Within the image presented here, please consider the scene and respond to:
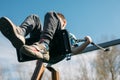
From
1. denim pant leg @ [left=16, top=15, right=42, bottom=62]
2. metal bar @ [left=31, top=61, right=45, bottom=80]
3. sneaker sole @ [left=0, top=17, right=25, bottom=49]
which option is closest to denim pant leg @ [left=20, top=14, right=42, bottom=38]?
denim pant leg @ [left=16, top=15, right=42, bottom=62]

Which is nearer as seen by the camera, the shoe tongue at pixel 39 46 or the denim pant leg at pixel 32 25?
the shoe tongue at pixel 39 46

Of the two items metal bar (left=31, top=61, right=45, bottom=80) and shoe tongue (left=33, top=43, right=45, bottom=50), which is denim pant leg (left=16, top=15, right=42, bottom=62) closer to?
shoe tongue (left=33, top=43, right=45, bottom=50)

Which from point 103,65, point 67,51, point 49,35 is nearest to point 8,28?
point 49,35

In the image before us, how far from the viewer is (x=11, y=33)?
4.28m

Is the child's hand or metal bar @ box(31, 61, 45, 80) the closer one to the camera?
the child's hand

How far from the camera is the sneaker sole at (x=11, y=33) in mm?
4246

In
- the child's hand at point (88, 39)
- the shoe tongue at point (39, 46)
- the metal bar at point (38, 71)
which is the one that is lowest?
the metal bar at point (38, 71)

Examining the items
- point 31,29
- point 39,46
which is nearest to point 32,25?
point 31,29

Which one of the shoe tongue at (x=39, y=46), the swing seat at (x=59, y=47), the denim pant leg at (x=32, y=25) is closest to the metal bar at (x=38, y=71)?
the swing seat at (x=59, y=47)

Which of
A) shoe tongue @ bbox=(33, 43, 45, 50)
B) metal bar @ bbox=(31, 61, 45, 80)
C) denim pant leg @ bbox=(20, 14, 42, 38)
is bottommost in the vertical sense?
metal bar @ bbox=(31, 61, 45, 80)

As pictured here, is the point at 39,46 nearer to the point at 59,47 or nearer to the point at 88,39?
the point at 59,47

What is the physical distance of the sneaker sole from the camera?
13.9 feet

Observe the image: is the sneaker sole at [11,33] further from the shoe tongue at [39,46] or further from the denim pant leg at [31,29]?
the denim pant leg at [31,29]

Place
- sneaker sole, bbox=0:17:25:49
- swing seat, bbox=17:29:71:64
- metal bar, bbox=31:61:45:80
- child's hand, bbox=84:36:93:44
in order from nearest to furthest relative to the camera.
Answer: sneaker sole, bbox=0:17:25:49
swing seat, bbox=17:29:71:64
child's hand, bbox=84:36:93:44
metal bar, bbox=31:61:45:80
